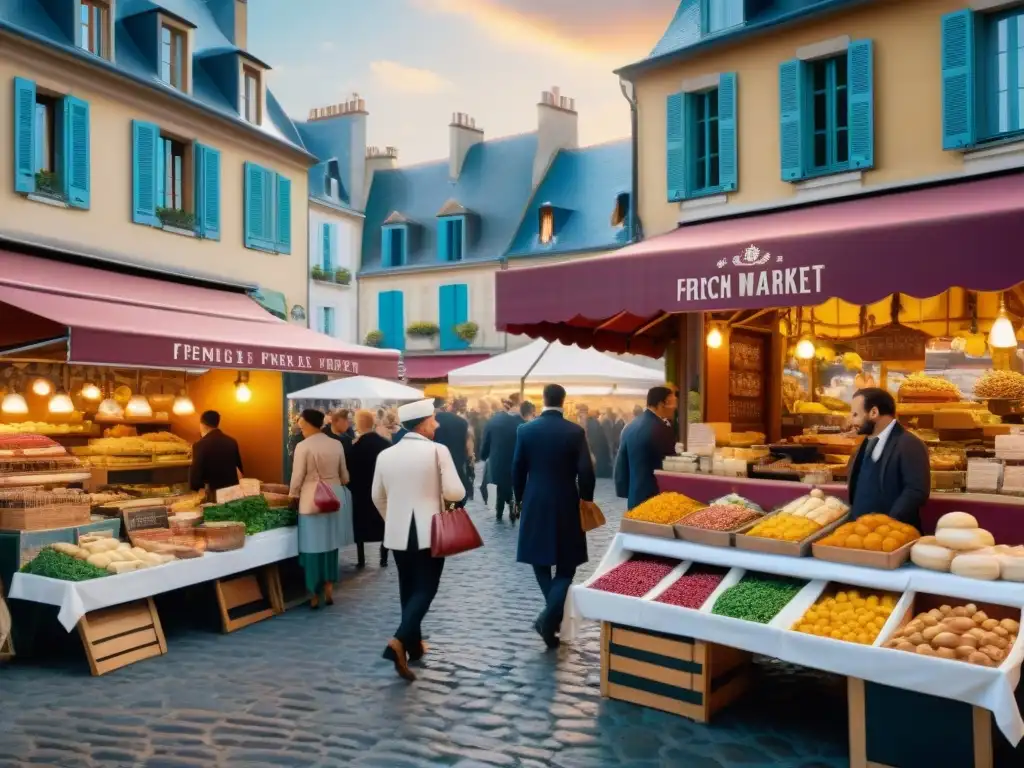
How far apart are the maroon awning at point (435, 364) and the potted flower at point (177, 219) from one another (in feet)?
52.4

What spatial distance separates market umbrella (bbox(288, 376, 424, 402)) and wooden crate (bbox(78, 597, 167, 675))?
294 inches

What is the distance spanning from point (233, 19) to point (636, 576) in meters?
13.3

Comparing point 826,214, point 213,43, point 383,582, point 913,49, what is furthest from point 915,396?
point 213,43

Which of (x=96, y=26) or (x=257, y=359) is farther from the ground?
(x=96, y=26)

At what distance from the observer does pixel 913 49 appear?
9875 millimetres

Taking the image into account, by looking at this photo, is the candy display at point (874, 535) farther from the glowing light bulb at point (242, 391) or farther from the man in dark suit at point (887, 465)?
the glowing light bulb at point (242, 391)

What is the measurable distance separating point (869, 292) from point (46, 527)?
20.7ft

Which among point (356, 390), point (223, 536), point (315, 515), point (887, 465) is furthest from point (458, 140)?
point (887, 465)

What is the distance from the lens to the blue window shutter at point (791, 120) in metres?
10.7

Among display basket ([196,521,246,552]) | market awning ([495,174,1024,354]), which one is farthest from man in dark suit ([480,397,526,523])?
display basket ([196,521,246,552])

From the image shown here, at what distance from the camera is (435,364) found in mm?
29359

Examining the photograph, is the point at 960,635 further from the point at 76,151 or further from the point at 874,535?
the point at 76,151

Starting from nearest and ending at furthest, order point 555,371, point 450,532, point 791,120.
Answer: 1. point 450,532
2. point 791,120
3. point 555,371

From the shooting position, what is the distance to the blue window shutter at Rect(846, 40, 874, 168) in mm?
10062
